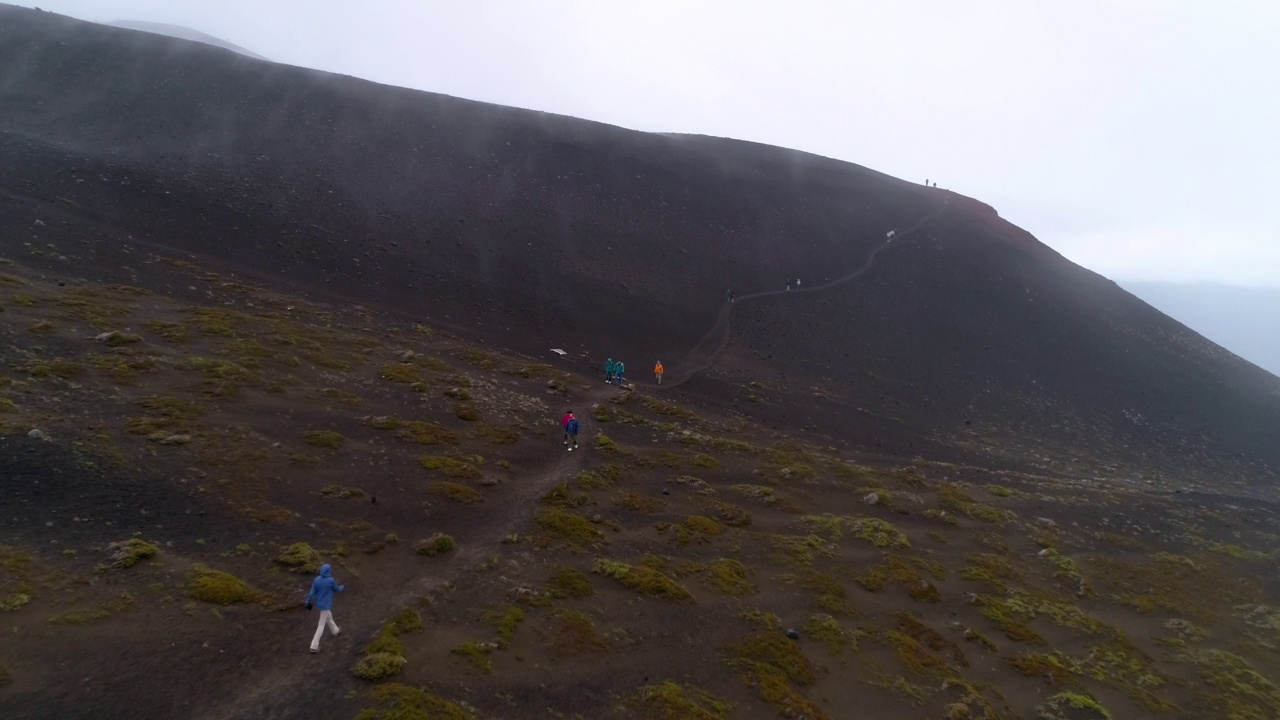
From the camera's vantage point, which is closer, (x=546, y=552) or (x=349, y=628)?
(x=349, y=628)

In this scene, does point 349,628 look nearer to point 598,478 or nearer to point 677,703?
point 677,703

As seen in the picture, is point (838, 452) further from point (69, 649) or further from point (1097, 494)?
point (69, 649)

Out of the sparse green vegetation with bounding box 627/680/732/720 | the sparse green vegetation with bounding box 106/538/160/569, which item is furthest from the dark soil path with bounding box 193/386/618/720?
the sparse green vegetation with bounding box 627/680/732/720

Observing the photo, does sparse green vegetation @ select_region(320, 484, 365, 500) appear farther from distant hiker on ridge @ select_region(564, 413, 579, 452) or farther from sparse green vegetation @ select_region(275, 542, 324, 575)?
distant hiker on ridge @ select_region(564, 413, 579, 452)

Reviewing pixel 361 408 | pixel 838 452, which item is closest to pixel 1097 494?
pixel 838 452

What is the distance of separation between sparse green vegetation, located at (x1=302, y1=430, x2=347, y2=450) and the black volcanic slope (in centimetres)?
1833

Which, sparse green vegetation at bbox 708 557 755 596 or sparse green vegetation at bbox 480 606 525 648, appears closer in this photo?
sparse green vegetation at bbox 480 606 525 648

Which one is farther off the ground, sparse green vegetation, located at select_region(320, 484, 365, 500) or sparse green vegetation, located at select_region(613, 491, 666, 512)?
sparse green vegetation, located at select_region(613, 491, 666, 512)

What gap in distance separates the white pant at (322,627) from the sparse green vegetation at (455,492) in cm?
792

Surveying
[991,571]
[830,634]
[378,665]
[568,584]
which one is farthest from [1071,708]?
[378,665]

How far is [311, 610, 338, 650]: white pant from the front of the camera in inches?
510

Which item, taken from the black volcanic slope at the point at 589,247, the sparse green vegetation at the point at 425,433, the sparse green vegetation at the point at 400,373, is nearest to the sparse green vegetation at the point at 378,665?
the sparse green vegetation at the point at 425,433

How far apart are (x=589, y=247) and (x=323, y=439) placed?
3699cm

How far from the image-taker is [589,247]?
186ft
